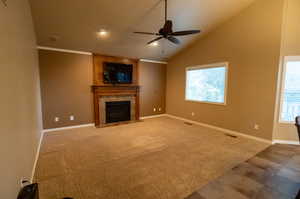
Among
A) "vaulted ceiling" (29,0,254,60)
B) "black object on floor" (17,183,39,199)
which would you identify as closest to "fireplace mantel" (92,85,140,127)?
"vaulted ceiling" (29,0,254,60)

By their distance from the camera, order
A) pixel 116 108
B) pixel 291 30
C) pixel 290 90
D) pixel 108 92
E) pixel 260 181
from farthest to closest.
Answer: pixel 116 108, pixel 108 92, pixel 290 90, pixel 291 30, pixel 260 181

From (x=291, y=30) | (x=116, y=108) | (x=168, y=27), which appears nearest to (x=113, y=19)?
(x=168, y=27)

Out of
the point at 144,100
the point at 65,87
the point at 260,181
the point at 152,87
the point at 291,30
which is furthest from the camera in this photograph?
the point at 152,87

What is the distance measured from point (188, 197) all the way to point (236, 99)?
330cm

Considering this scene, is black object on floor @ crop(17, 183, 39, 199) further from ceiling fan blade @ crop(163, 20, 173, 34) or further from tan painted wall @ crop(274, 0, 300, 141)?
tan painted wall @ crop(274, 0, 300, 141)

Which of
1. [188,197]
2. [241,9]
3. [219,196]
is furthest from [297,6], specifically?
[188,197]

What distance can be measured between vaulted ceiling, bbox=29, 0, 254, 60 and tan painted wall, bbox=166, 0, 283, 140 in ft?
1.19

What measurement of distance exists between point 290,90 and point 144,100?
14.6ft

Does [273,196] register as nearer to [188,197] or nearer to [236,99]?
[188,197]

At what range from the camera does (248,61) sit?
3.88 metres

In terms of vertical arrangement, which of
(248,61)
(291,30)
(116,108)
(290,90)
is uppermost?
(291,30)

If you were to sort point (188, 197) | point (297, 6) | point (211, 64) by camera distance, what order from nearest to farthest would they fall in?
point (188, 197) < point (297, 6) < point (211, 64)

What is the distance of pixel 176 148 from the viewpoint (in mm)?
3295

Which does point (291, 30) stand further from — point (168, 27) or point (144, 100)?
point (144, 100)
